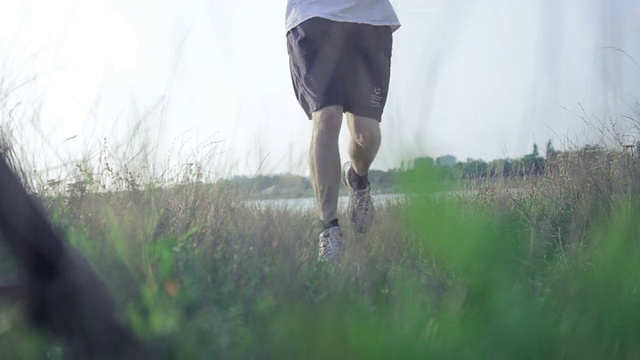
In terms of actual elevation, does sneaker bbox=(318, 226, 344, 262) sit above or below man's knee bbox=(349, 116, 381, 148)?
below

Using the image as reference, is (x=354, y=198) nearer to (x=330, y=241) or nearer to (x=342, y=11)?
(x=330, y=241)

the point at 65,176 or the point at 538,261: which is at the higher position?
the point at 65,176

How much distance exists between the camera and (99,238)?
218cm

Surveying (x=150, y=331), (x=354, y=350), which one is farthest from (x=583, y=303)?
(x=150, y=331)

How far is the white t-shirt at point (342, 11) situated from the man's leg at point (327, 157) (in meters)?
0.48

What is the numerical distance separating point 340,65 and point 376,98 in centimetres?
26

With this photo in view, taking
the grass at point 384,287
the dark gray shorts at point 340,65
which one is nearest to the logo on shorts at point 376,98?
the dark gray shorts at point 340,65

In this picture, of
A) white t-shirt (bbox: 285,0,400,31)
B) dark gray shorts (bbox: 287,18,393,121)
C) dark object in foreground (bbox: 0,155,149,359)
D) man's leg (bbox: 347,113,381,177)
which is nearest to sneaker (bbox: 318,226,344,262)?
man's leg (bbox: 347,113,381,177)

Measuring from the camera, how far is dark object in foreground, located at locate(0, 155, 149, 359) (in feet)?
4.73

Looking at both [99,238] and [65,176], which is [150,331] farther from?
[65,176]

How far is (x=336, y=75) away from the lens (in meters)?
3.65

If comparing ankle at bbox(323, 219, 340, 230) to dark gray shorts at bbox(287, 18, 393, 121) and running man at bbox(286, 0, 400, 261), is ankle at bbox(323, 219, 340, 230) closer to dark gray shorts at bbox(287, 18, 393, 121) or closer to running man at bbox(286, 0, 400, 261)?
running man at bbox(286, 0, 400, 261)

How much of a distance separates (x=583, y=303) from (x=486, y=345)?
10.3 inches

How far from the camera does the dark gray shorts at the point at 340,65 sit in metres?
3.62
